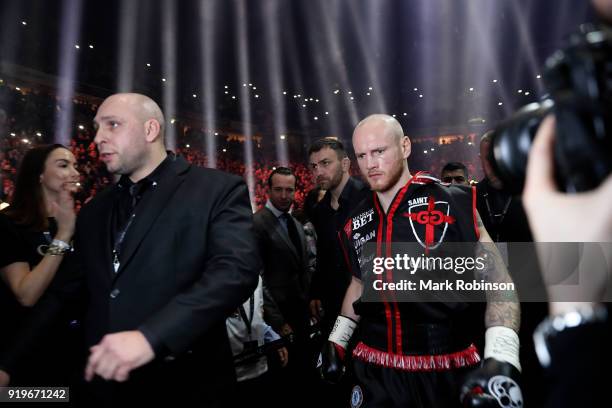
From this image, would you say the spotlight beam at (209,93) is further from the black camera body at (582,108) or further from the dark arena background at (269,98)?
the black camera body at (582,108)

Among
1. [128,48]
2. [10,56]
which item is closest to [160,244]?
[10,56]

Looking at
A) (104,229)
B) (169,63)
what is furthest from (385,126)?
(169,63)

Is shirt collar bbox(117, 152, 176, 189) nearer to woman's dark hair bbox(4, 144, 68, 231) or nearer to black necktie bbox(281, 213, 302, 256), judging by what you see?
woman's dark hair bbox(4, 144, 68, 231)

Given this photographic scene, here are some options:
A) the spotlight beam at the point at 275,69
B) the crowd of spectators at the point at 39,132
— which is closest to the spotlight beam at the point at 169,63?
the crowd of spectators at the point at 39,132

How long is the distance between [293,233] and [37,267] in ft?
7.87

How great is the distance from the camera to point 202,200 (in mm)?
1915

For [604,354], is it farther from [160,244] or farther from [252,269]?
[160,244]

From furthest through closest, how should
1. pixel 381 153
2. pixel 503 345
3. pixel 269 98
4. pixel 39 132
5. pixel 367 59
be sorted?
pixel 269 98, pixel 367 59, pixel 39 132, pixel 381 153, pixel 503 345

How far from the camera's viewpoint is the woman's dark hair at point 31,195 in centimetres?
280

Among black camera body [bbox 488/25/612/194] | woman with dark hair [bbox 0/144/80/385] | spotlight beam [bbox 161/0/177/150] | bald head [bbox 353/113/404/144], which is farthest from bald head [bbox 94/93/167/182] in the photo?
spotlight beam [bbox 161/0/177/150]

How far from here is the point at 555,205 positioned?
69 cm

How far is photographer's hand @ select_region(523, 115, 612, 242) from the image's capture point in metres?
0.63

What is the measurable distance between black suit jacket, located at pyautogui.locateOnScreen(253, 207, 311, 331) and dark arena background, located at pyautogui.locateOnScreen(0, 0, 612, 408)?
3 cm

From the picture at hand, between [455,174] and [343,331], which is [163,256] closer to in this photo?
[343,331]
